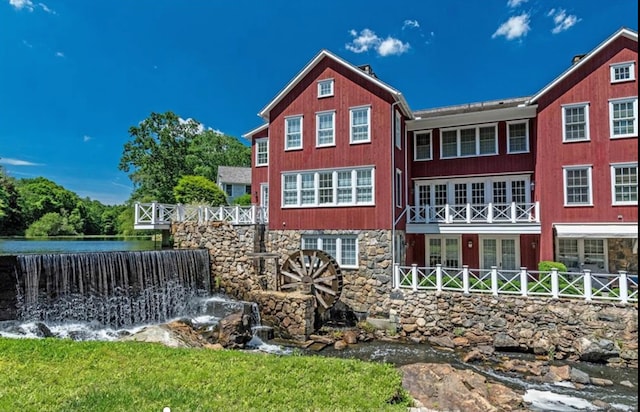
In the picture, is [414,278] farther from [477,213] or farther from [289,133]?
[289,133]

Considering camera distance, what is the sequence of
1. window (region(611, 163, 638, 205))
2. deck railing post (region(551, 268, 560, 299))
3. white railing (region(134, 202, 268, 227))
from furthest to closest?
1. white railing (region(134, 202, 268, 227))
2. window (region(611, 163, 638, 205))
3. deck railing post (region(551, 268, 560, 299))

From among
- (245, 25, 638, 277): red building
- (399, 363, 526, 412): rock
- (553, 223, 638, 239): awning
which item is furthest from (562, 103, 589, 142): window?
(399, 363, 526, 412): rock

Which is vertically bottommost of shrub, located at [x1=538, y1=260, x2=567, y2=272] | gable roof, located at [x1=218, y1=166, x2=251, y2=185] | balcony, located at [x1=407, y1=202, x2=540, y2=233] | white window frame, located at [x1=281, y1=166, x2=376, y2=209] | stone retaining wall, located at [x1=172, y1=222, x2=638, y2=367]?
stone retaining wall, located at [x1=172, y1=222, x2=638, y2=367]

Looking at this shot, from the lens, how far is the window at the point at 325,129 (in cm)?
1642

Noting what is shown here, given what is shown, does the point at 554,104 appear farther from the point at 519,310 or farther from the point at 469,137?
the point at 519,310

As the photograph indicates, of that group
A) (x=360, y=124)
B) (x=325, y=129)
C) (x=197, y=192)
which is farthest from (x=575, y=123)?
(x=197, y=192)

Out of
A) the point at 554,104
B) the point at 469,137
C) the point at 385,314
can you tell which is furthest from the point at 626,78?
the point at 385,314

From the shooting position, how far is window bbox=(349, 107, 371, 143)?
15.7 m

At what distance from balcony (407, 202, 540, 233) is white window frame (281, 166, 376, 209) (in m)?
2.62

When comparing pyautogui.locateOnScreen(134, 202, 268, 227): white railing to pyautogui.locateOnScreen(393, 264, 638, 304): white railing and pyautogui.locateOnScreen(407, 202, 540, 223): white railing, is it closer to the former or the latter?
pyautogui.locateOnScreen(393, 264, 638, 304): white railing

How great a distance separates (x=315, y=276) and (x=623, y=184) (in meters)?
12.1

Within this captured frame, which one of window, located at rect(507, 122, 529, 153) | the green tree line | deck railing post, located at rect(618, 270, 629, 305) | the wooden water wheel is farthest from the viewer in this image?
the green tree line

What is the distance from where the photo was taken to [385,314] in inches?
565

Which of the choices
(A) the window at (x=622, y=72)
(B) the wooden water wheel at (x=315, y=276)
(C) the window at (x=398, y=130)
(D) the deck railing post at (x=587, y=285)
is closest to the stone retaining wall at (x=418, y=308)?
(D) the deck railing post at (x=587, y=285)
